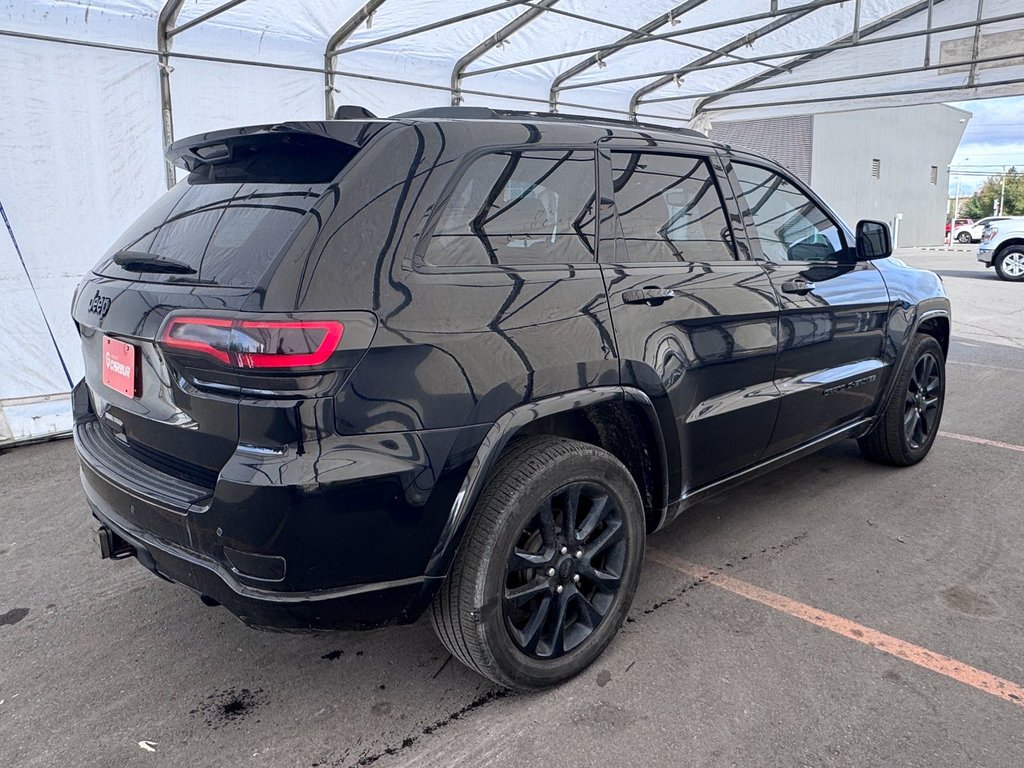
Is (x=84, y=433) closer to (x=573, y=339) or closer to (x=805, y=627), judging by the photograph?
(x=573, y=339)

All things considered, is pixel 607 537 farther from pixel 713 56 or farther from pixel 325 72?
pixel 713 56

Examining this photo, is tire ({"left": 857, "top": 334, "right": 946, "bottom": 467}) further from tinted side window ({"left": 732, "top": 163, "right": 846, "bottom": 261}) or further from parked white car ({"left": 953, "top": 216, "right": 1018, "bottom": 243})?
parked white car ({"left": 953, "top": 216, "right": 1018, "bottom": 243})

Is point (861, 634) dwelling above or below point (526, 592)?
below

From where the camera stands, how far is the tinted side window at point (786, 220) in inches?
131

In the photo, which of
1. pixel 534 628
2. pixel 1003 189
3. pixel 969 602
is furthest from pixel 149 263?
pixel 1003 189

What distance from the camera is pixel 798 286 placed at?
335 cm

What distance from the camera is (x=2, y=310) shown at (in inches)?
211

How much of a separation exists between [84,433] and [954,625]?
323 cm

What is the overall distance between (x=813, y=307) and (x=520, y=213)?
5.59ft

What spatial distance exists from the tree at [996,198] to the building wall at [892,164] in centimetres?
3169

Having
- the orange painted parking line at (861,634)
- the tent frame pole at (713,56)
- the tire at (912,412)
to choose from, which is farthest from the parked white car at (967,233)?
the orange painted parking line at (861,634)

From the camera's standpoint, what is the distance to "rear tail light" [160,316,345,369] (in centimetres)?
186

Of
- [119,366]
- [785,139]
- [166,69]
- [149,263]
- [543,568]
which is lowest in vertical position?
[543,568]

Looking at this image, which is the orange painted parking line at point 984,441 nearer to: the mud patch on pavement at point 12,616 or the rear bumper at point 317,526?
the rear bumper at point 317,526
